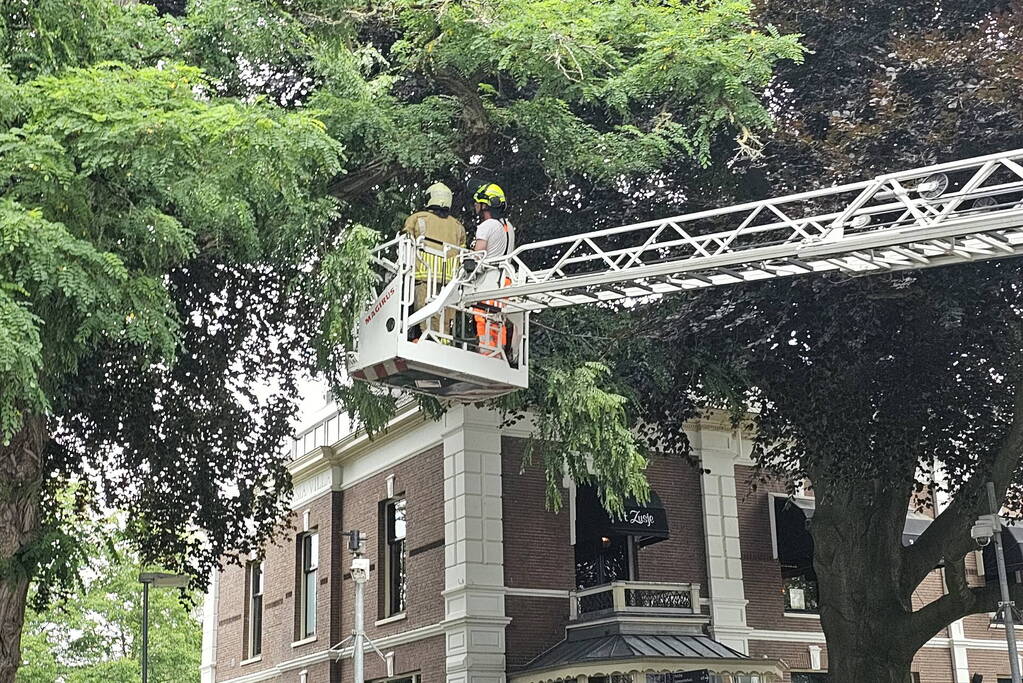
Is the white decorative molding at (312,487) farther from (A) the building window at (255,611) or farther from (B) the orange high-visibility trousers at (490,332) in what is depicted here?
(B) the orange high-visibility trousers at (490,332)

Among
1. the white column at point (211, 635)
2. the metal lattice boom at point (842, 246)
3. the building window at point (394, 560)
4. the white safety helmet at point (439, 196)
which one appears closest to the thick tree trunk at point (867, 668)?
the building window at point (394, 560)

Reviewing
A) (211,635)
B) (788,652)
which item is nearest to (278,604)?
(211,635)

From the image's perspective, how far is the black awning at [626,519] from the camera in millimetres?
26344

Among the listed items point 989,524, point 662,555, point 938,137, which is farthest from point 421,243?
point 662,555

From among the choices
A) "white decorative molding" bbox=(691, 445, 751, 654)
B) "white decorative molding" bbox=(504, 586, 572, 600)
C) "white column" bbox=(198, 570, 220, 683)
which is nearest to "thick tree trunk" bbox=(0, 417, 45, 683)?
"white decorative molding" bbox=(504, 586, 572, 600)

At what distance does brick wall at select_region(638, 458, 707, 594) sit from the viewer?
27.3 m

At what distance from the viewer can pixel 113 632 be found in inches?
1860

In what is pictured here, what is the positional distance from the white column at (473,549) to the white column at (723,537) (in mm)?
4568

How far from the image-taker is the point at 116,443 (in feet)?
→ 69.9

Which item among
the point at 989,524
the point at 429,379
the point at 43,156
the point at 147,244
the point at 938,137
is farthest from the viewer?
the point at 989,524

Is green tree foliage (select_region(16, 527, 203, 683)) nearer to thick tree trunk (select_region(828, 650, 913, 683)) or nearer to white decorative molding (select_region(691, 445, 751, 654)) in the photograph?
white decorative molding (select_region(691, 445, 751, 654))

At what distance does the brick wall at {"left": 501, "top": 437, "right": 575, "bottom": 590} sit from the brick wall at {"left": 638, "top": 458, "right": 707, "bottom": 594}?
5.80 ft

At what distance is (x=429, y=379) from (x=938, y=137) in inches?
291

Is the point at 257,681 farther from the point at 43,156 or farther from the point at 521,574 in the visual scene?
the point at 43,156
